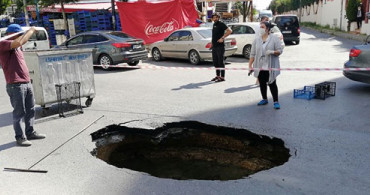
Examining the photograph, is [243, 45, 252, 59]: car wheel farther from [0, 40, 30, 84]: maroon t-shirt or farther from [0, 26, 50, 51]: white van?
[0, 40, 30, 84]: maroon t-shirt

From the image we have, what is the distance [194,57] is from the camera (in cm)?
1396

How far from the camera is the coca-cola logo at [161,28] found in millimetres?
18906

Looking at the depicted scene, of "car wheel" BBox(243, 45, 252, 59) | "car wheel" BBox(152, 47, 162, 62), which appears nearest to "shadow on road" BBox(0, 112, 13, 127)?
"car wheel" BBox(152, 47, 162, 62)

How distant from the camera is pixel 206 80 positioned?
10242 millimetres

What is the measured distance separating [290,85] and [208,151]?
4.63 m

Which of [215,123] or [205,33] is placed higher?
[205,33]

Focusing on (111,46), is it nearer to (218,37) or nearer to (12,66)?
(218,37)

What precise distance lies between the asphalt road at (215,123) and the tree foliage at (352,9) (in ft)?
67.1

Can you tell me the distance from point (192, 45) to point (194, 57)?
486 mm

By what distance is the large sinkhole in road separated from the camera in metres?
4.88

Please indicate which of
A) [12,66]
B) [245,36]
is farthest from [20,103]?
[245,36]

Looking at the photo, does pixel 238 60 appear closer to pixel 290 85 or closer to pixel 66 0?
pixel 290 85

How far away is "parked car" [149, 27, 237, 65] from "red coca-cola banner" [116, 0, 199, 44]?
3.98 m

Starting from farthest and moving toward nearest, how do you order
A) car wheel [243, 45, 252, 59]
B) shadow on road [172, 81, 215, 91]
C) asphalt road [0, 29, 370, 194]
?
1. car wheel [243, 45, 252, 59]
2. shadow on road [172, 81, 215, 91]
3. asphalt road [0, 29, 370, 194]
